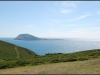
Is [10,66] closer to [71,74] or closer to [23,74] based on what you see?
[23,74]

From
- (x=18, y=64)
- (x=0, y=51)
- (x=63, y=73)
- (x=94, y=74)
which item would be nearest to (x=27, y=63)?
(x=18, y=64)

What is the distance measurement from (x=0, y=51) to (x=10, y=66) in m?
29.3

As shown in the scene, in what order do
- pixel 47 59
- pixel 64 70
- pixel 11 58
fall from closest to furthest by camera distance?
pixel 64 70
pixel 47 59
pixel 11 58

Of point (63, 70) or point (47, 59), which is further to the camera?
point (47, 59)

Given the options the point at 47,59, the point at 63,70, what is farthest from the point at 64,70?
the point at 47,59

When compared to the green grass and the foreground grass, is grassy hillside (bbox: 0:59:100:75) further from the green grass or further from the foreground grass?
the green grass

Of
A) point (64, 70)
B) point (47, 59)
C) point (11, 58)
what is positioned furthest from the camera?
point (11, 58)

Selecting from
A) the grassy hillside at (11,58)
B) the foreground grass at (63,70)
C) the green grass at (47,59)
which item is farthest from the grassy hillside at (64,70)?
the green grass at (47,59)

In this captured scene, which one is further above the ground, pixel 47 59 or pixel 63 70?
pixel 63 70

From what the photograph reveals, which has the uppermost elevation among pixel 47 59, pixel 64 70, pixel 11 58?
pixel 64 70

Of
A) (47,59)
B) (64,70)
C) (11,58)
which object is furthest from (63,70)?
(11,58)

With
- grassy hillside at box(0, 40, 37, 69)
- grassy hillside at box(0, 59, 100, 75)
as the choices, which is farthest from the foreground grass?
grassy hillside at box(0, 40, 37, 69)

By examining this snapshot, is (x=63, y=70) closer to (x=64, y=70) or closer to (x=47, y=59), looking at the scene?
(x=64, y=70)

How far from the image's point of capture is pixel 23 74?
2625 centimetres
